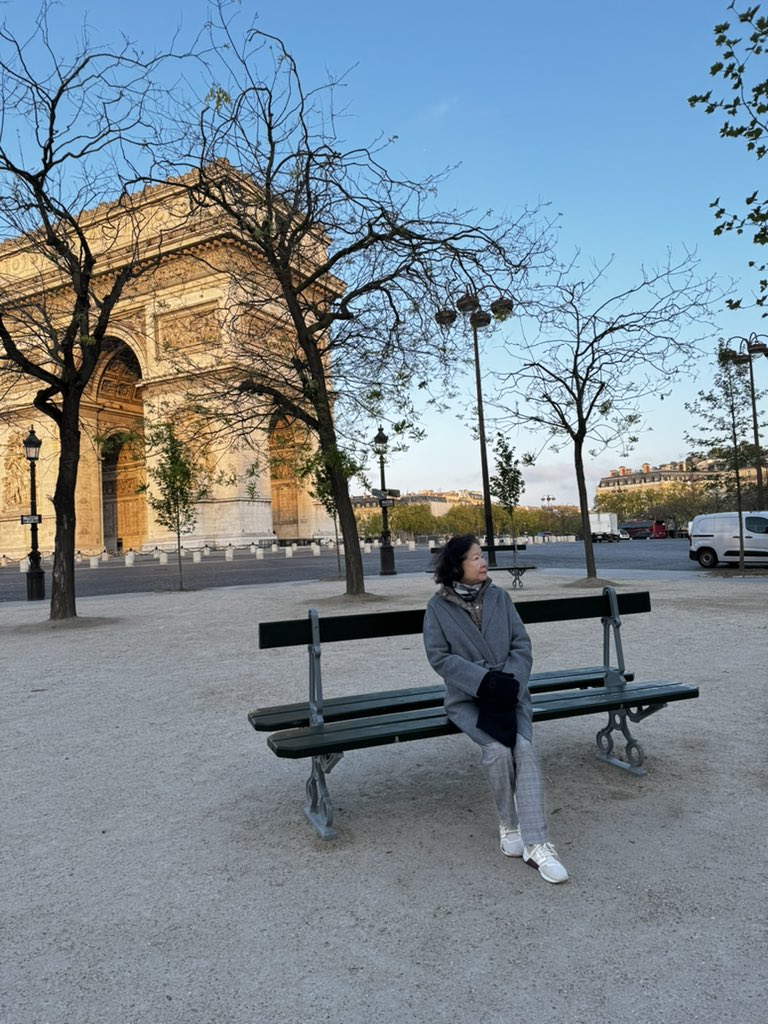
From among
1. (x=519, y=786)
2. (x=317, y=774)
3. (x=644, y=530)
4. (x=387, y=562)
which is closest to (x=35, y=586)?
(x=387, y=562)

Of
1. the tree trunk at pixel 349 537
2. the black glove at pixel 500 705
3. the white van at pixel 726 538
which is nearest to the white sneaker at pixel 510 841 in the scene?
the black glove at pixel 500 705

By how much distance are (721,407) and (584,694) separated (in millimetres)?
16005

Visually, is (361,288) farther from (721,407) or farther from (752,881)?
(752,881)

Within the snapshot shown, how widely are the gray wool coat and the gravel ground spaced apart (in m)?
0.55

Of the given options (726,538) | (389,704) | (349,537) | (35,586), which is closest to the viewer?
(389,704)

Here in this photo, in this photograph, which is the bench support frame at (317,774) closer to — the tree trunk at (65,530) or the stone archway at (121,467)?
the tree trunk at (65,530)

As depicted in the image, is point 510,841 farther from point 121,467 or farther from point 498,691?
point 121,467

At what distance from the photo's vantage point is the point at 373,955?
2.46 meters

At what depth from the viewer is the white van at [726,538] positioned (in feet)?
64.8

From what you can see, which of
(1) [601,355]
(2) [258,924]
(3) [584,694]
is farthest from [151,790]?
(1) [601,355]

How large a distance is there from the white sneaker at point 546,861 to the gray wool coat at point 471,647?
19.9 inches

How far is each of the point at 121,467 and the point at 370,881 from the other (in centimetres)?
4918

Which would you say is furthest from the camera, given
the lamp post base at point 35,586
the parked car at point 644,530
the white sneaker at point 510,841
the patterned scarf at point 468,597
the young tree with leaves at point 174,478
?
the parked car at point 644,530

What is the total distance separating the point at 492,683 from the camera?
321 cm
